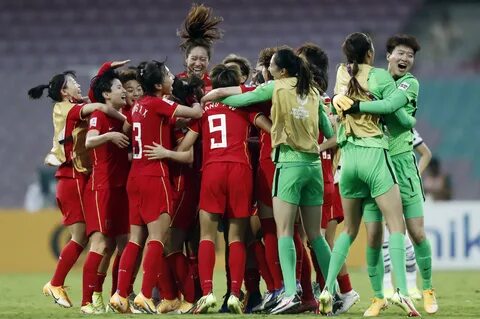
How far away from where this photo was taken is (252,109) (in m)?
9.09

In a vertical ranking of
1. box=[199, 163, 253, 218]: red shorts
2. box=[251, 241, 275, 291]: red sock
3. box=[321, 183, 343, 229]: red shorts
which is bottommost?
box=[251, 241, 275, 291]: red sock

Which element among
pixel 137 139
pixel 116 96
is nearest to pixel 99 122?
pixel 116 96

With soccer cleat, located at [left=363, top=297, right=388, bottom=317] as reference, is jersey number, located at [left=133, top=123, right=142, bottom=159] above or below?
above

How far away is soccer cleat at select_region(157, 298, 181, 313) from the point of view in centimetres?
948

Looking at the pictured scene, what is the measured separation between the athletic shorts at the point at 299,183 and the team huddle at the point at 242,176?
10 millimetres

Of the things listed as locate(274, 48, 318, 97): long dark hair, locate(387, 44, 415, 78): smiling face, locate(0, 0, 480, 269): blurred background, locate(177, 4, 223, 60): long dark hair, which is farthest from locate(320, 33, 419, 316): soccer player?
locate(0, 0, 480, 269): blurred background

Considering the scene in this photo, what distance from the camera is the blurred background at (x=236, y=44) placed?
2144cm

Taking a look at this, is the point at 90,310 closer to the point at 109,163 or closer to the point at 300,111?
the point at 109,163

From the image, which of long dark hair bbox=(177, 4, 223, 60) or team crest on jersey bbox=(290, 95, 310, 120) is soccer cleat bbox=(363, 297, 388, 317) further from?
long dark hair bbox=(177, 4, 223, 60)

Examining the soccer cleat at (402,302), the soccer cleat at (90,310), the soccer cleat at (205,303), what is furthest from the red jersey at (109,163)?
the soccer cleat at (402,302)

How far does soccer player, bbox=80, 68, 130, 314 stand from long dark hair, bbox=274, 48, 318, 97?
147 cm

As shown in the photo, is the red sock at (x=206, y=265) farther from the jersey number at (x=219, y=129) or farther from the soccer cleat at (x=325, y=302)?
the soccer cleat at (x=325, y=302)

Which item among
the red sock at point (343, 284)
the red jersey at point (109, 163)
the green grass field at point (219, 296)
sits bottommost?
the green grass field at point (219, 296)

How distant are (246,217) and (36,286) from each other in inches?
201
